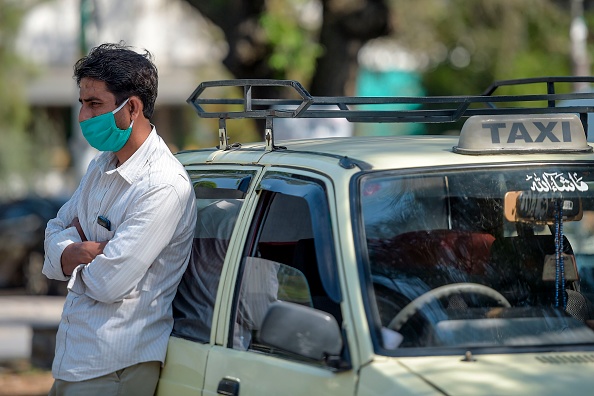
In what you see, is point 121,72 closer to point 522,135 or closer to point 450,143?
point 450,143

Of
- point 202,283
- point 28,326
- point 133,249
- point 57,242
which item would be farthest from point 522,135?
point 28,326

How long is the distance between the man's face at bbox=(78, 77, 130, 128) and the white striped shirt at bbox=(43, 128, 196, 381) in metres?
0.14

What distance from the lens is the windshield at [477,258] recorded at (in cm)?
336

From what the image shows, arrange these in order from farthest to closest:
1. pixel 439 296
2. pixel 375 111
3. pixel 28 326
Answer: pixel 28 326, pixel 375 111, pixel 439 296

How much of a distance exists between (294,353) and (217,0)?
914cm

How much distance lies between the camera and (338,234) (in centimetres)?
342

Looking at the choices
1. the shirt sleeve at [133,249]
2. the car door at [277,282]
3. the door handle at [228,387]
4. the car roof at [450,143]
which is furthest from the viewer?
the shirt sleeve at [133,249]

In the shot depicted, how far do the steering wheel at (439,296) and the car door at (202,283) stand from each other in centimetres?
80

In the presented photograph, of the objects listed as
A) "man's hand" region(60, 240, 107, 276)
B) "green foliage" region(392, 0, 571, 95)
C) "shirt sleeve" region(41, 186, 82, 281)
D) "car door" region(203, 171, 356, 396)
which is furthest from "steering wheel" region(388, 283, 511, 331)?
"green foliage" region(392, 0, 571, 95)

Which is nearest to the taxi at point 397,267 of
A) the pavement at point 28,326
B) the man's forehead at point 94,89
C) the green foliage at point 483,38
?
the man's forehead at point 94,89

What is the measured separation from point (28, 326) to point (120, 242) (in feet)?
30.8

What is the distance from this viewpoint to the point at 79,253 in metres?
3.99

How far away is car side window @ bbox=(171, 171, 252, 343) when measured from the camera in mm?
3980

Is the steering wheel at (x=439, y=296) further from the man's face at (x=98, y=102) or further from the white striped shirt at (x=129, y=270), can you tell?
the man's face at (x=98, y=102)
